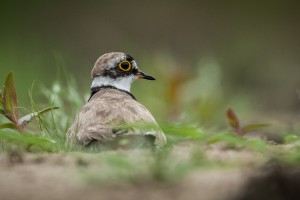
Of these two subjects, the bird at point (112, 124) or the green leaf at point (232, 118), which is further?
the green leaf at point (232, 118)

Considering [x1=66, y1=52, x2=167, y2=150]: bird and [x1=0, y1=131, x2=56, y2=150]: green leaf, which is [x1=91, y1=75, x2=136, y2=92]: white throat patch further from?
[x1=0, y1=131, x2=56, y2=150]: green leaf

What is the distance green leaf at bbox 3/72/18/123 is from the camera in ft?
16.3

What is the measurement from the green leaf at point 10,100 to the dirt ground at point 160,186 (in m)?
1.37

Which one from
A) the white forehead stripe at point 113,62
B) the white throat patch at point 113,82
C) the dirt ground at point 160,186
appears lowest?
the dirt ground at point 160,186

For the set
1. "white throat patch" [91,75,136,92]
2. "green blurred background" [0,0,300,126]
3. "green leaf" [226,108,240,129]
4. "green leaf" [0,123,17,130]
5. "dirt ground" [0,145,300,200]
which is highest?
"green blurred background" [0,0,300,126]

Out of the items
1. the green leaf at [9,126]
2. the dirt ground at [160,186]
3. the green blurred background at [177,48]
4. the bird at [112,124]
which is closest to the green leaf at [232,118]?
the bird at [112,124]

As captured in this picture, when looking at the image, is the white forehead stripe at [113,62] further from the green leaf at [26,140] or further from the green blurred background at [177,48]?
the green leaf at [26,140]

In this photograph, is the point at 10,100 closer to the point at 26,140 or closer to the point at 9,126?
the point at 9,126

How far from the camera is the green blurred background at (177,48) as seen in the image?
8195 mm

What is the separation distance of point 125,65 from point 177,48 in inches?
296

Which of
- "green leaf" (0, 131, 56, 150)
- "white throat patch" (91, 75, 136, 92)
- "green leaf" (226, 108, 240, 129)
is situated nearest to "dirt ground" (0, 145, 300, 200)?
"green leaf" (0, 131, 56, 150)

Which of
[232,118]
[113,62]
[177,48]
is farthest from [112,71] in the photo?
[177,48]

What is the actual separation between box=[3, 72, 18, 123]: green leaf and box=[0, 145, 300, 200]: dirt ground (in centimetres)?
137

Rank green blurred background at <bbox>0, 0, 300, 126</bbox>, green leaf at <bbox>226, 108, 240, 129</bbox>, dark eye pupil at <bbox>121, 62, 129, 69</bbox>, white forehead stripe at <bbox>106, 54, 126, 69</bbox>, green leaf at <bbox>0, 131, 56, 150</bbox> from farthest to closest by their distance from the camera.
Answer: green blurred background at <bbox>0, 0, 300, 126</bbox> → dark eye pupil at <bbox>121, 62, 129, 69</bbox> → white forehead stripe at <bbox>106, 54, 126, 69</bbox> → green leaf at <bbox>226, 108, 240, 129</bbox> → green leaf at <bbox>0, 131, 56, 150</bbox>
